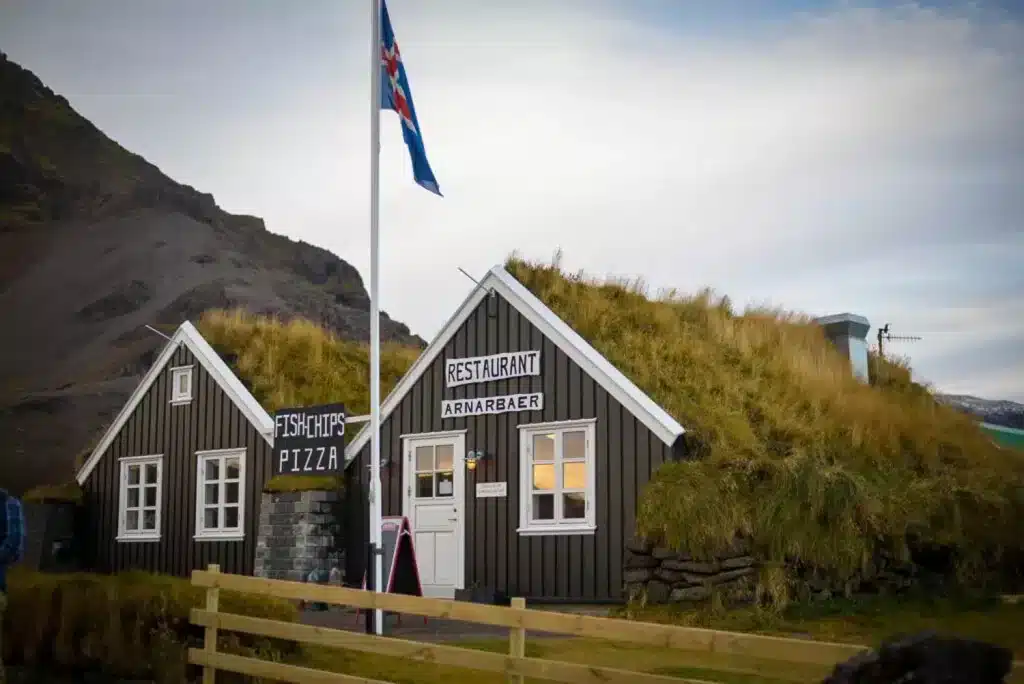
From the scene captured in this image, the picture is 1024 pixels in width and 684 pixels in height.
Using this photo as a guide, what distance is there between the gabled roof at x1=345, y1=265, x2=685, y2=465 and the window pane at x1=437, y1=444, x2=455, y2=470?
3.83 feet

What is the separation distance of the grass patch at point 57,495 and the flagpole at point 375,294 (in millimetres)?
10973

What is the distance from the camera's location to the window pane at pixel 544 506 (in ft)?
54.4

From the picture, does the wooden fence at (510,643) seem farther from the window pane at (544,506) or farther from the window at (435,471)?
the window at (435,471)

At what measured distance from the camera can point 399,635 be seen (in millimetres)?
13453

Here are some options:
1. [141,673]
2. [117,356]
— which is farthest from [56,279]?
[141,673]

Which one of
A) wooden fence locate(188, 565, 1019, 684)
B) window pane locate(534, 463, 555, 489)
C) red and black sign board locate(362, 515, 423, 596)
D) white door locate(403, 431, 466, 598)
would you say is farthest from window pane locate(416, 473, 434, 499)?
wooden fence locate(188, 565, 1019, 684)

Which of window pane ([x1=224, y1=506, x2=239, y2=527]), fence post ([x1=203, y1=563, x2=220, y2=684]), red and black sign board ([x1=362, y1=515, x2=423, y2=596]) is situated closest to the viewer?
fence post ([x1=203, y1=563, x2=220, y2=684])

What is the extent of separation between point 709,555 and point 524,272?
5.63m

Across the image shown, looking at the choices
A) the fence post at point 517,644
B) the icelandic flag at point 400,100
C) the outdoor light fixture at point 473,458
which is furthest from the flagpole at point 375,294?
the fence post at point 517,644

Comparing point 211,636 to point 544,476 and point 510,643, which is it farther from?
point 544,476

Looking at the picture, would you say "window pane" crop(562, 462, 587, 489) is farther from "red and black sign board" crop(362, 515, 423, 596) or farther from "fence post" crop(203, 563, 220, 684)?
"fence post" crop(203, 563, 220, 684)

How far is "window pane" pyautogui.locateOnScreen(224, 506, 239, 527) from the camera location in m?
20.9

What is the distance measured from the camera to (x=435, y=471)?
1797 cm

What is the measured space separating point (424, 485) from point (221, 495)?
4.74 metres
